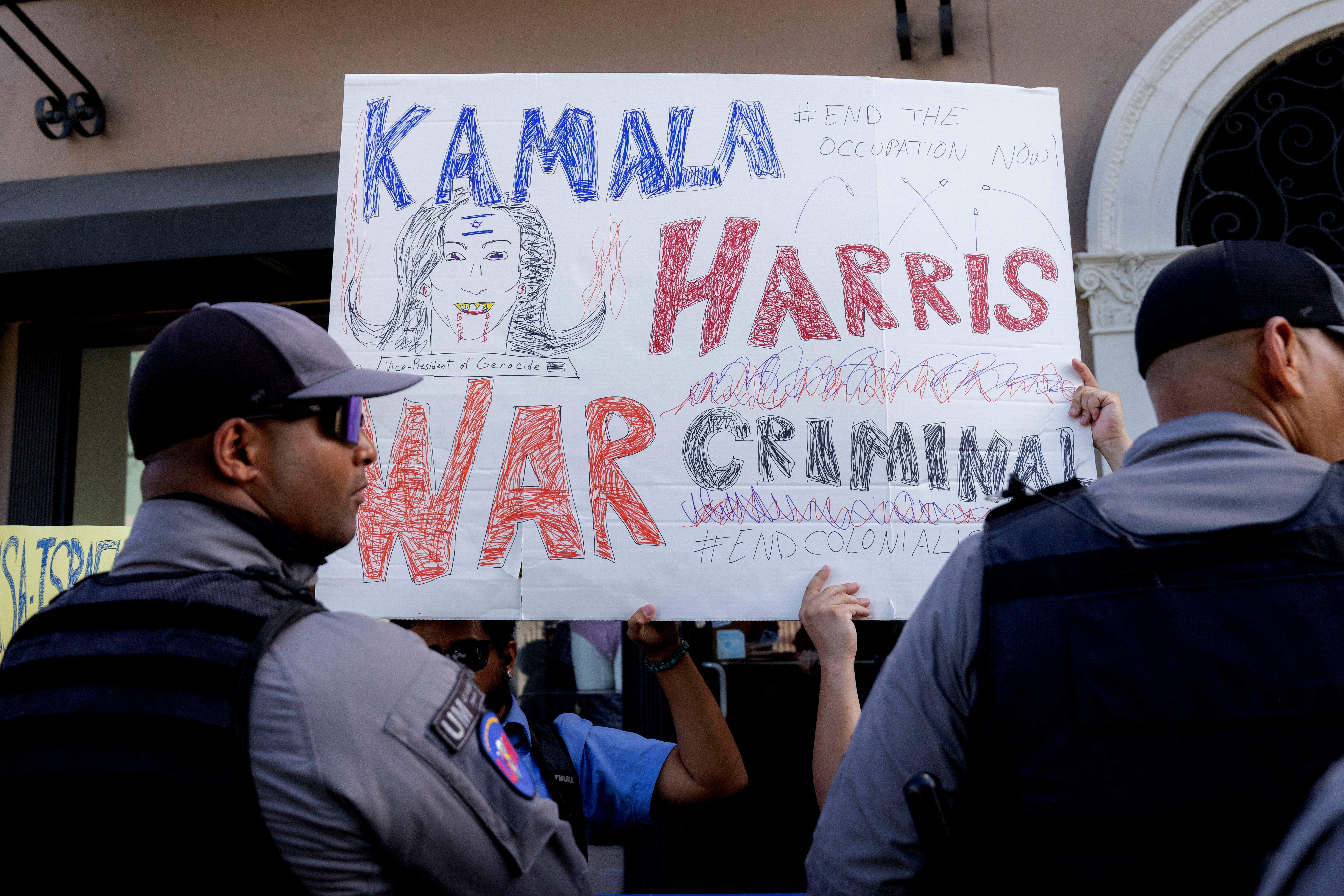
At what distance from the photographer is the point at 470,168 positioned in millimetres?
2682

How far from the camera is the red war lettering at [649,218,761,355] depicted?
8.39 ft

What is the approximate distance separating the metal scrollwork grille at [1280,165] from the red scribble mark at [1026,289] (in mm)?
1844

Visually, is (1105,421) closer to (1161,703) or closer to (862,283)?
(862,283)

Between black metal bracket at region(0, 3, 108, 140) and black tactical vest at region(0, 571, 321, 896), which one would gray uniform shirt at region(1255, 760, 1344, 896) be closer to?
black tactical vest at region(0, 571, 321, 896)

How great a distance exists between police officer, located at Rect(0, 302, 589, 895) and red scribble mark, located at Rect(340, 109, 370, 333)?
3.92 ft

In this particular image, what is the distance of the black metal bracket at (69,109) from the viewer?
4.78m

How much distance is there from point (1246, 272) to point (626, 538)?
148 centimetres

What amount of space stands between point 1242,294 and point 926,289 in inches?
47.6

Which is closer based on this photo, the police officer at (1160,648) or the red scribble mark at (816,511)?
the police officer at (1160,648)

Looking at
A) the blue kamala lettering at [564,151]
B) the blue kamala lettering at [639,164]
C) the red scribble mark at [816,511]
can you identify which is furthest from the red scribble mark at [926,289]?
the blue kamala lettering at [564,151]

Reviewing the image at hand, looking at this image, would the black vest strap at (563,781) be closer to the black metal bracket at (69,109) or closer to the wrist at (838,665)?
the wrist at (838,665)

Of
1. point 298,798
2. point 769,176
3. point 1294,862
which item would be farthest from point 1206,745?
point 769,176

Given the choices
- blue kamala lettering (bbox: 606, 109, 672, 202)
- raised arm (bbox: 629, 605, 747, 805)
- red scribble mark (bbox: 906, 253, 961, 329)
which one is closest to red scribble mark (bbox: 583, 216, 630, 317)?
blue kamala lettering (bbox: 606, 109, 672, 202)

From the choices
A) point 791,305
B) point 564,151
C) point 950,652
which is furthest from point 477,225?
point 950,652
